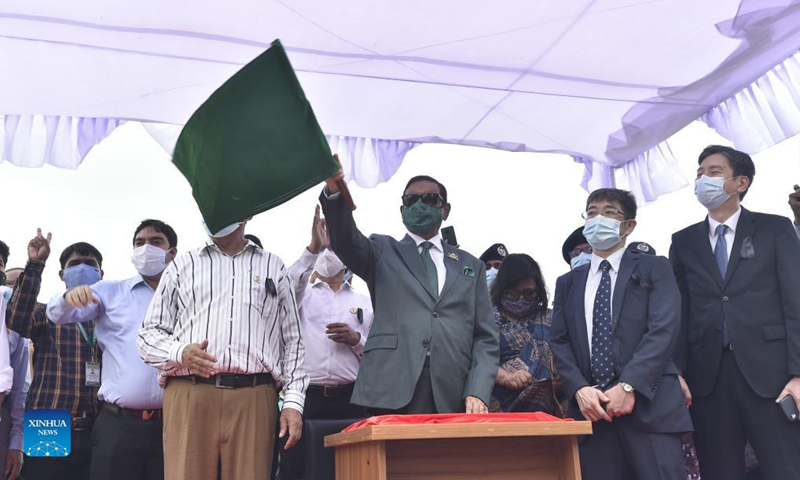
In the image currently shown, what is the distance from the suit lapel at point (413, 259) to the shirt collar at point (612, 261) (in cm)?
91

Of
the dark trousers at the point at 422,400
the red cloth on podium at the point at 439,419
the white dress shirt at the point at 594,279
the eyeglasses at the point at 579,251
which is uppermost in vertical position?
the eyeglasses at the point at 579,251

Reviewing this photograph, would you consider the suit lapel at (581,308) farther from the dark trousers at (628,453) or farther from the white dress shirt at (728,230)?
the white dress shirt at (728,230)

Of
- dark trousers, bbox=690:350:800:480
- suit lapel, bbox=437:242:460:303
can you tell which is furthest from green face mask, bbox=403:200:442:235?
dark trousers, bbox=690:350:800:480

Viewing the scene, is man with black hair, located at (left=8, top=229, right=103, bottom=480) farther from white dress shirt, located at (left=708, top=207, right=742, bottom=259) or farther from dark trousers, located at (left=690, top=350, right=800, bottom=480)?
white dress shirt, located at (left=708, top=207, right=742, bottom=259)

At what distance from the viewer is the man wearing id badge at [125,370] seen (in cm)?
380

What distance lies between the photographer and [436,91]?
466 cm

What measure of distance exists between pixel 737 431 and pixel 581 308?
92cm

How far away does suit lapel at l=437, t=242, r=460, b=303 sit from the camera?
370cm

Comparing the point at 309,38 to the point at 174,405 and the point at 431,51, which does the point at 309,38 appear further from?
the point at 174,405

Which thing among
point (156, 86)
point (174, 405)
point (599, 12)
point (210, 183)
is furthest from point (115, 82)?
point (599, 12)

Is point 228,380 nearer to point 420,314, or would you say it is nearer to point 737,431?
point 420,314

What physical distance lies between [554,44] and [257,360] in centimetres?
237

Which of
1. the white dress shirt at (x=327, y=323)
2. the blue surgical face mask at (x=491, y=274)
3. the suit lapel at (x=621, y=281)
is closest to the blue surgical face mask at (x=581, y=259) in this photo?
the blue surgical face mask at (x=491, y=274)

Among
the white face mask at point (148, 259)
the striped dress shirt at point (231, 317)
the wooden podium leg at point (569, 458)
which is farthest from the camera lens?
the white face mask at point (148, 259)
